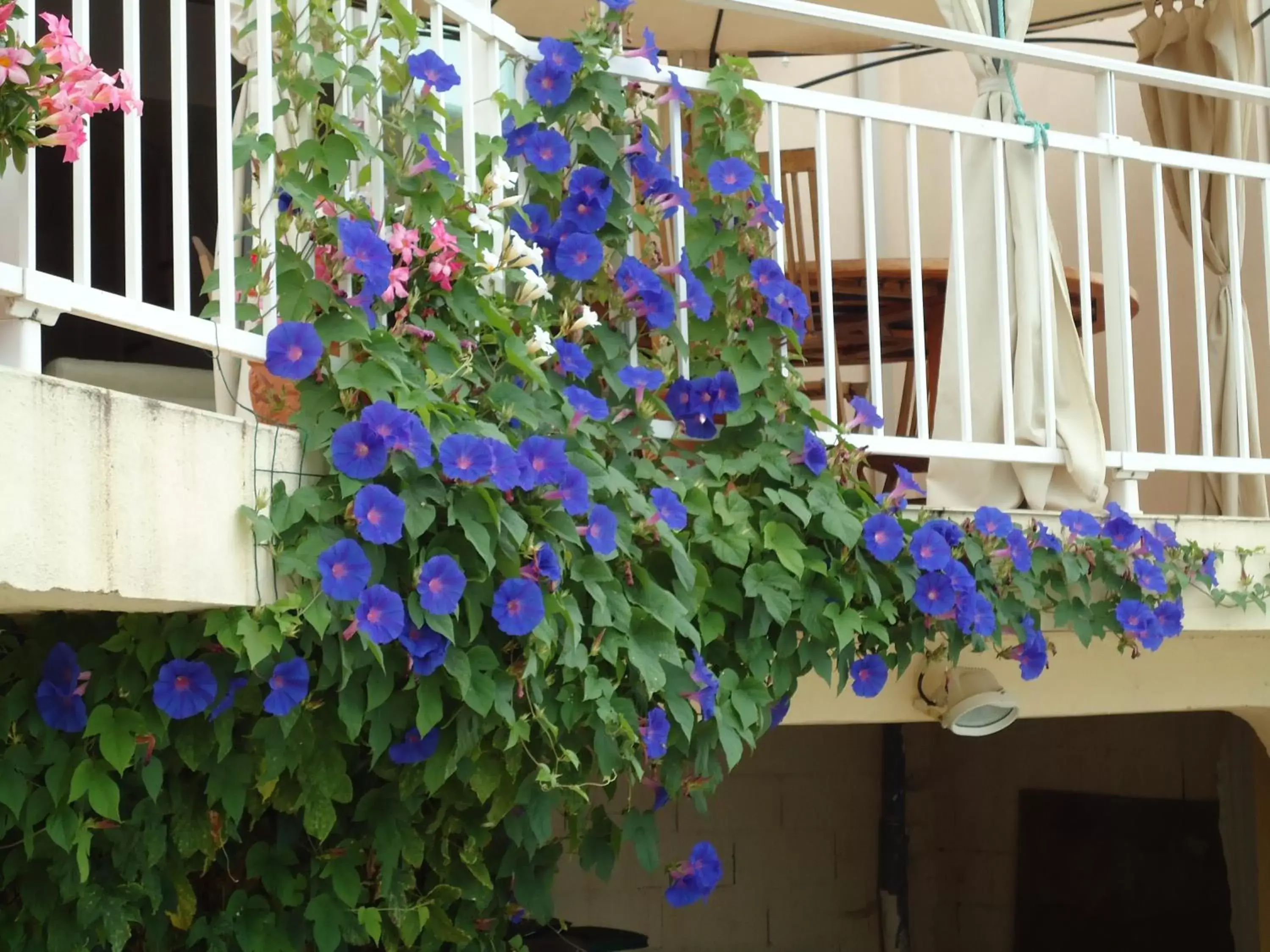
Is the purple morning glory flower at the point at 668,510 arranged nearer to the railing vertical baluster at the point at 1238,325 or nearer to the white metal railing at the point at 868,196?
the white metal railing at the point at 868,196

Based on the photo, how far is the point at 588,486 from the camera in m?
2.36

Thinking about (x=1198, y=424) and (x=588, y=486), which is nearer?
(x=588, y=486)

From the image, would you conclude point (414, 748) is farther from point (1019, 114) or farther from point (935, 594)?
point (1019, 114)

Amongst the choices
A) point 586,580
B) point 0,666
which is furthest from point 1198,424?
point 0,666

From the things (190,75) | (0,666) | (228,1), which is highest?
(190,75)

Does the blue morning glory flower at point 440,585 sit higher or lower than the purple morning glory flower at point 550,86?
lower

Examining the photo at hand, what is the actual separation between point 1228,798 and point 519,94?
4.11 metres

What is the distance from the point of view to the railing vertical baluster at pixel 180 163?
209cm

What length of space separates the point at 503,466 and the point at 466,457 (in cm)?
6

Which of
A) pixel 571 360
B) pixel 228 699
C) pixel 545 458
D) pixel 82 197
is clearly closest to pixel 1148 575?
pixel 571 360

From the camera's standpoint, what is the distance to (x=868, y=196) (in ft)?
10.2

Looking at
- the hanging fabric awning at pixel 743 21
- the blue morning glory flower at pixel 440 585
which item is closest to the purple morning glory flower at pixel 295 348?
the blue morning glory flower at pixel 440 585

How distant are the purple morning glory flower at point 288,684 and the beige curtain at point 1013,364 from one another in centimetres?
161

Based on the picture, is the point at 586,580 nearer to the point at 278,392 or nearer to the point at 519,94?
the point at 278,392
